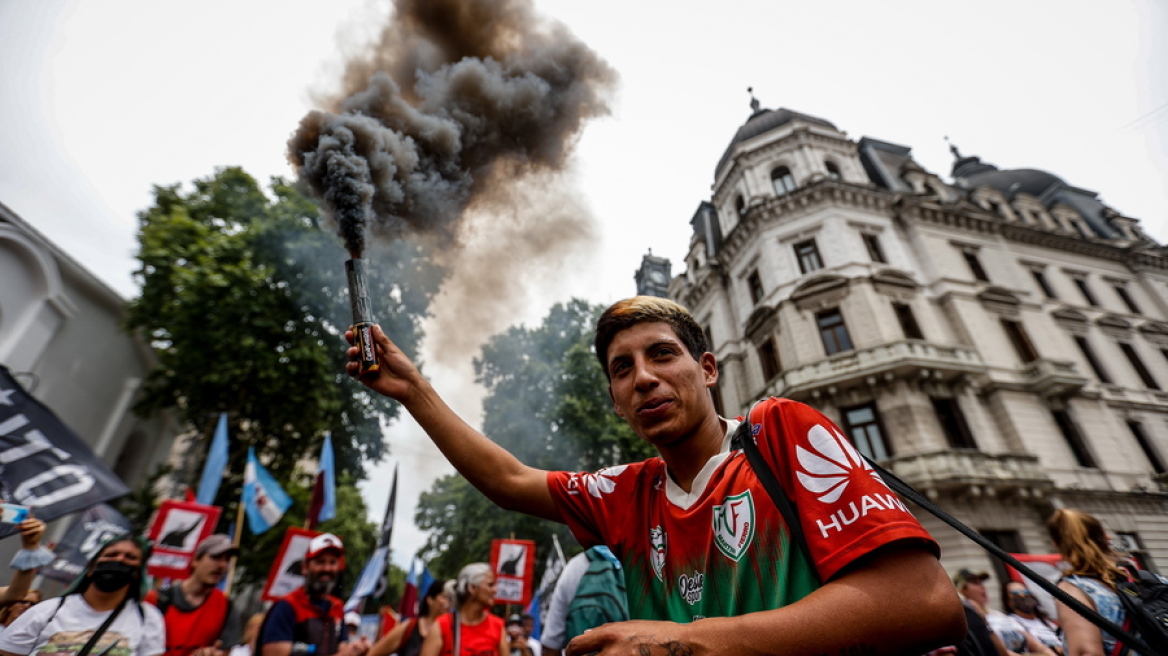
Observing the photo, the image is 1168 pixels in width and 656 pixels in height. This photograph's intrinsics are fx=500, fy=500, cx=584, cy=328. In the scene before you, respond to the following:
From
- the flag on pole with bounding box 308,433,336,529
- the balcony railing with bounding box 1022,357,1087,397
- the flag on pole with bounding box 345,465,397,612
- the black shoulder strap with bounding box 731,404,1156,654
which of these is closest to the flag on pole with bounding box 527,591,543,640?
the flag on pole with bounding box 345,465,397,612

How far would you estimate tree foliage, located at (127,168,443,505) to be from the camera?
13.8m

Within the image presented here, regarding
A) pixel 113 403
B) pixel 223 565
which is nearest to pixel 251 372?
pixel 113 403

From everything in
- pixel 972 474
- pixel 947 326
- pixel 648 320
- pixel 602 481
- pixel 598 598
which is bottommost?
pixel 598 598

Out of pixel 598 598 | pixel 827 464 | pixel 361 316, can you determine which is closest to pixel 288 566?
pixel 598 598

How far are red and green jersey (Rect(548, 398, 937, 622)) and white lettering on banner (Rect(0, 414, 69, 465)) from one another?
5.04 meters

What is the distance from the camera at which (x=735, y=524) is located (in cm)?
134

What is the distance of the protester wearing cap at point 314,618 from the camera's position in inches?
160

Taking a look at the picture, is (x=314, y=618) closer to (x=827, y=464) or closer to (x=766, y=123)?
(x=827, y=464)

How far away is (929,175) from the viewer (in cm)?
2472

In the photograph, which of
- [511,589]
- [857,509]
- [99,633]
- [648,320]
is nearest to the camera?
[857,509]

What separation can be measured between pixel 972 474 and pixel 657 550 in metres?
18.5

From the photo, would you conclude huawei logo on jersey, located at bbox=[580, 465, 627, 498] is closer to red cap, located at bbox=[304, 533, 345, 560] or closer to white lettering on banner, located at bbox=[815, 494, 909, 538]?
white lettering on banner, located at bbox=[815, 494, 909, 538]

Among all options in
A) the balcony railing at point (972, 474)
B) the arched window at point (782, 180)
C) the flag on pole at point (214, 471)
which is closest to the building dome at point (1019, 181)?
the arched window at point (782, 180)

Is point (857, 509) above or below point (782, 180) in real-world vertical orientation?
below
